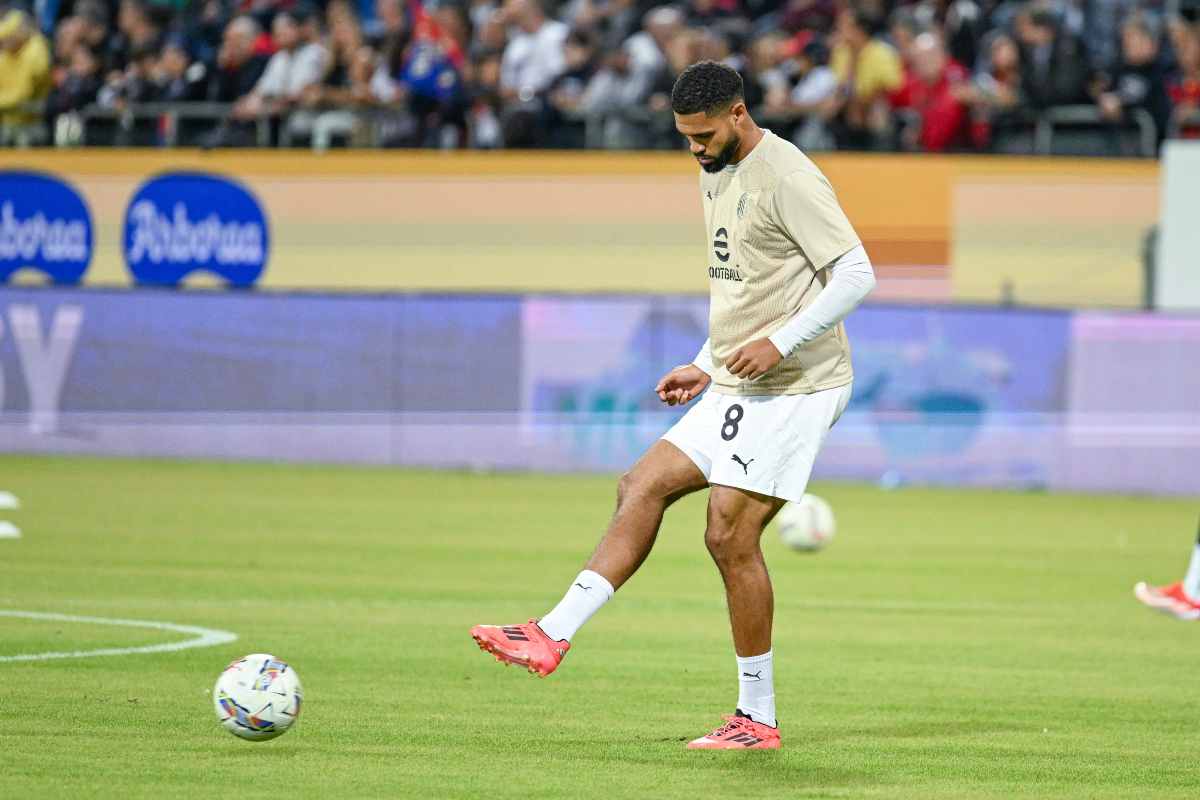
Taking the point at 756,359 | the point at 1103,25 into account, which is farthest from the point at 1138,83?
the point at 756,359

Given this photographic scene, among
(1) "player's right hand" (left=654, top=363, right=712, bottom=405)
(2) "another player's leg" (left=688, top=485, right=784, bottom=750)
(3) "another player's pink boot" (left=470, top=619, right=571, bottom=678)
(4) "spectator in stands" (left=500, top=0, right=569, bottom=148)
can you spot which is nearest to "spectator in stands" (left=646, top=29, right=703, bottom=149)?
(4) "spectator in stands" (left=500, top=0, right=569, bottom=148)

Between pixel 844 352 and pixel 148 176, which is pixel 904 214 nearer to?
pixel 148 176

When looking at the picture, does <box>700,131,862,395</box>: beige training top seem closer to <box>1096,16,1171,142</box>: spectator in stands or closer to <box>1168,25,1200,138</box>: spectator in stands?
<box>1096,16,1171,142</box>: spectator in stands

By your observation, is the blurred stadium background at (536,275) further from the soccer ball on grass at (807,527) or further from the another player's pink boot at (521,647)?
the another player's pink boot at (521,647)

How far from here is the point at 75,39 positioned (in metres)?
26.7

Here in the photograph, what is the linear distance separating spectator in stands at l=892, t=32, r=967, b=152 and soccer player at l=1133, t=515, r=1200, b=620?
11896 millimetres

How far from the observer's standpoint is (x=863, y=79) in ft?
75.8

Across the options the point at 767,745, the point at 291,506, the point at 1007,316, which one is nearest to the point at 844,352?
the point at 767,745

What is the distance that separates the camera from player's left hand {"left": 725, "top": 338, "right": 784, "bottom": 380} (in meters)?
7.54

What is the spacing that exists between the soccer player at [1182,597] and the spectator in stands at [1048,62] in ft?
38.8

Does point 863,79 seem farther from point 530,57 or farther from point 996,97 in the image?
point 530,57

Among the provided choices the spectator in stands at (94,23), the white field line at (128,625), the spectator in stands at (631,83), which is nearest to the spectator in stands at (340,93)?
the spectator in stands at (631,83)

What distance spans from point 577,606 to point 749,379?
3.39 ft

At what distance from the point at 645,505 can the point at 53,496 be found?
39.0 feet
